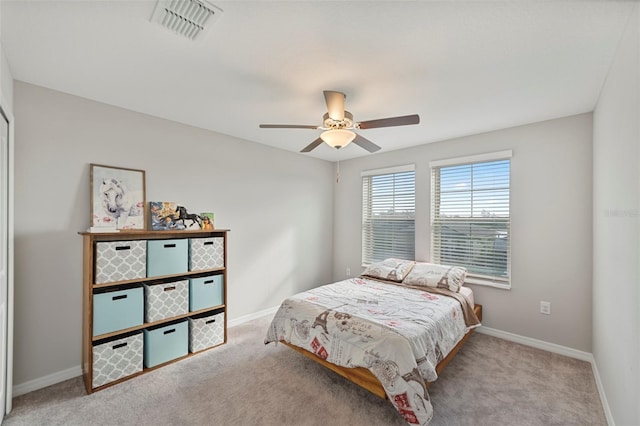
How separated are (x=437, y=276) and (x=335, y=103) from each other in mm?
2370

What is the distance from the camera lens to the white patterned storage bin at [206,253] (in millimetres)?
2938

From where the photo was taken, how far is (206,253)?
120 inches

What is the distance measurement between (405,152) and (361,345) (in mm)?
2999

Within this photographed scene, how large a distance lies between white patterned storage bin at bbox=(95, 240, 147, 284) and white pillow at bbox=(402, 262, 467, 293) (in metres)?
2.93

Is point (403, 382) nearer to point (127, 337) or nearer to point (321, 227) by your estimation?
point (127, 337)

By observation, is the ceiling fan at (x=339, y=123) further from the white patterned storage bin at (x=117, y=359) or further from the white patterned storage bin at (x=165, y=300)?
the white patterned storage bin at (x=117, y=359)

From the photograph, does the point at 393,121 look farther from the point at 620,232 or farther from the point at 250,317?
the point at 250,317

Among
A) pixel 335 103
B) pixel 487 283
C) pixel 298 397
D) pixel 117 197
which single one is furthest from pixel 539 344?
pixel 117 197

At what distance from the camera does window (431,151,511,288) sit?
3355 millimetres

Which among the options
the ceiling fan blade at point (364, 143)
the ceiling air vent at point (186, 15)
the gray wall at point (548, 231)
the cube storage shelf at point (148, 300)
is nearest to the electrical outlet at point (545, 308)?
the gray wall at point (548, 231)

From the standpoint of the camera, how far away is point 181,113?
2920mm

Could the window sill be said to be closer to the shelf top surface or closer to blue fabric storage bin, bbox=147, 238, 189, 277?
the shelf top surface

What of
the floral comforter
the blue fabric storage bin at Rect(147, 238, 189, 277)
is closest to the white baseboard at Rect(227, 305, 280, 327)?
the floral comforter

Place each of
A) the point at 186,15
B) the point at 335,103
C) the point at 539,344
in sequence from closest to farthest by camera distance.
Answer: the point at 186,15
the point at 335,103
the point at 539,344
